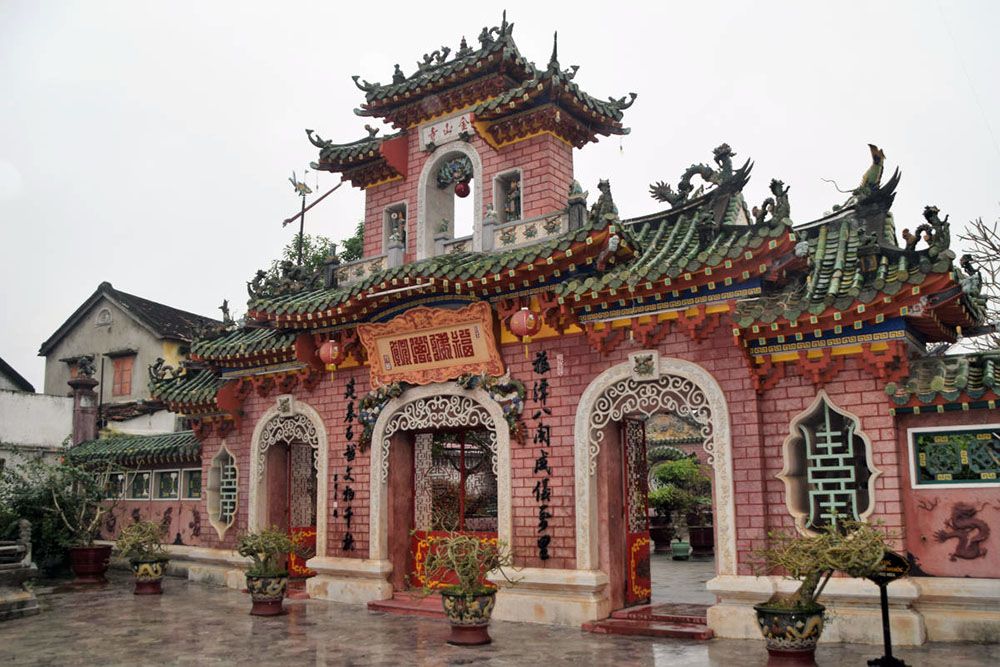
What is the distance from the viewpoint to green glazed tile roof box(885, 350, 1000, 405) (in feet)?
28.3

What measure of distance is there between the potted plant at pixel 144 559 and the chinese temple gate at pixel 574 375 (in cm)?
149

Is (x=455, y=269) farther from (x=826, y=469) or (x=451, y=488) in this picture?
(x=826, y=469)

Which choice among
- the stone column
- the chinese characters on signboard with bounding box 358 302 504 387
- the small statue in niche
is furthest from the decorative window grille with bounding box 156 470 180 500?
the small statue in niche

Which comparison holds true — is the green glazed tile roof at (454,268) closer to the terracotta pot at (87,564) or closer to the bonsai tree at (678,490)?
the terracotta pot at (87,564)

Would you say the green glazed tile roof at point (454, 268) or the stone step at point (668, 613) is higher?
the green glazed tile roof at point (454, 268)

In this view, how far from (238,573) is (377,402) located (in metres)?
4.65

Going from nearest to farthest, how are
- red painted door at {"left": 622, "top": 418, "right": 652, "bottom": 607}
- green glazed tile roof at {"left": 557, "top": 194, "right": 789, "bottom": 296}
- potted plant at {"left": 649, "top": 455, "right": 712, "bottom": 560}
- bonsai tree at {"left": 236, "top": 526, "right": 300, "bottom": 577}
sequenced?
green glazed tile roof at {"left": 557, "top": 194, "right": 789, "bottom": 296}, red painted door at {"left": 622, "top": 418, "right": 652, "bottom": 607}, bonsai tree at {"left": 236, "top": 526, "right": 300, "bottom": 577}, potted plant at {"left": 649, "top": 455, "right": 712, "bottom": 560}

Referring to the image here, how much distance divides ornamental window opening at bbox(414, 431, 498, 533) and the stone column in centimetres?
1190

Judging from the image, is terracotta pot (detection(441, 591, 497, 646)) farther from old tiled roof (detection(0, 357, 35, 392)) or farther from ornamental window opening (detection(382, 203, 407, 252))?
old tiled roof (detection(0, 357, 35, 392))

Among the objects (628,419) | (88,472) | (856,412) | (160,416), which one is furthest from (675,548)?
(160,416)

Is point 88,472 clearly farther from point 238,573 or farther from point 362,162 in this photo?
point 362,162

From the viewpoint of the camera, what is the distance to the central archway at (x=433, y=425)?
1173cm

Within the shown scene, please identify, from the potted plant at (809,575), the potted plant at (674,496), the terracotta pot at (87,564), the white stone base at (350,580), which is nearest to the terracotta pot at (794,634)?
the potted plant at (809,575)

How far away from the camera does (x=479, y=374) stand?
1212cm
